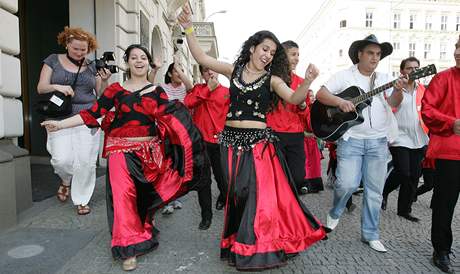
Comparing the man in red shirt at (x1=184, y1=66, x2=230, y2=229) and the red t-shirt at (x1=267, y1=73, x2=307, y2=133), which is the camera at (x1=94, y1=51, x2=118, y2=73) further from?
the red t-shirt at (x1=267, y1=73, x2=307, y2=133)

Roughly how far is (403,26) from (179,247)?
2417 inches

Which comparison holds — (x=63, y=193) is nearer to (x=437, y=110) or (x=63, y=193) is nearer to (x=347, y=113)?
(x=347, y=113)

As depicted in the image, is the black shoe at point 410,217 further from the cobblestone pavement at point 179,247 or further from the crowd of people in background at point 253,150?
the crowd of people in background at point 253,150

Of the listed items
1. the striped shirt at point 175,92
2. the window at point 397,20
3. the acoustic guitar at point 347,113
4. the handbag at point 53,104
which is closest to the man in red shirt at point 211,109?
the striped shirt at point 175,92

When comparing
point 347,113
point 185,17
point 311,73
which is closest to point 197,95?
point 185,17

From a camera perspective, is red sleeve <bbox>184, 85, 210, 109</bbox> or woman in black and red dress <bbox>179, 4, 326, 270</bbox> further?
red sleeve <bbox>184, 85, 210, 109</bbox>

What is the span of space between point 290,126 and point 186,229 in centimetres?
185

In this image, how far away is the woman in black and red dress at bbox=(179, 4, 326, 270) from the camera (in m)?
3.02

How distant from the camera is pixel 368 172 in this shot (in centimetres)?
379

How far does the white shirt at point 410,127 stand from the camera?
4.89 meters

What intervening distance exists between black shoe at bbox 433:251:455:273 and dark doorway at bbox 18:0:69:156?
25.7 feet

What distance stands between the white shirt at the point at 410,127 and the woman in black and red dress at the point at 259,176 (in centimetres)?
239

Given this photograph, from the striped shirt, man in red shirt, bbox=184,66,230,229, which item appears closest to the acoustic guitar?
man in red shirt, bbox=184,66,230,229

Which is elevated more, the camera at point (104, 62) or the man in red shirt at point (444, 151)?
the camera at point (104, 62)
